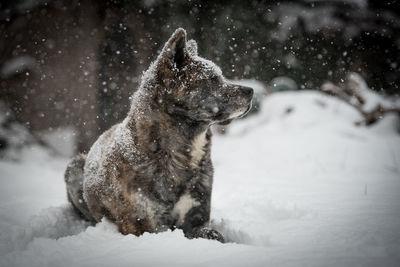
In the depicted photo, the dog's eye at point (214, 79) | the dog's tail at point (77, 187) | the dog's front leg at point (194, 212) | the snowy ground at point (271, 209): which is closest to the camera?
the snowy ground at point (271, 209)

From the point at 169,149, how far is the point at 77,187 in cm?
151

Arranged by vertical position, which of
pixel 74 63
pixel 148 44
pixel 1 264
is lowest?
pixel 1 264

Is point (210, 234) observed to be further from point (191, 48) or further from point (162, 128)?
point (191, 48)

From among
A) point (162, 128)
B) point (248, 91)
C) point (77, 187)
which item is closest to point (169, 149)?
point (162, 128)

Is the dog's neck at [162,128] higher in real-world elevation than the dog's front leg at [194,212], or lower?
higher

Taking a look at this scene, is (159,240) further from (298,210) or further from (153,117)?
(298,210)

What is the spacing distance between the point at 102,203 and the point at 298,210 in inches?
75.9

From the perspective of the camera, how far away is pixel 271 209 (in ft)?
10.4

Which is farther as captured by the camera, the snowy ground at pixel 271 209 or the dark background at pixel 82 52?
the dark background at pixel 82 52

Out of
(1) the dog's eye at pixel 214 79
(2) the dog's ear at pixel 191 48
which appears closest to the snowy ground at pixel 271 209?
(1) the dog's eye at pixel 214 79

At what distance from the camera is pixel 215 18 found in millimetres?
9320

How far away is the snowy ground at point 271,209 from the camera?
1.87m

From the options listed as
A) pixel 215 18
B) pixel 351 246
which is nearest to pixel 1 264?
pixel 351 246

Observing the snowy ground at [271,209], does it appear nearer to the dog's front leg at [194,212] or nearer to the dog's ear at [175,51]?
the dog's front leg at [194,212]
